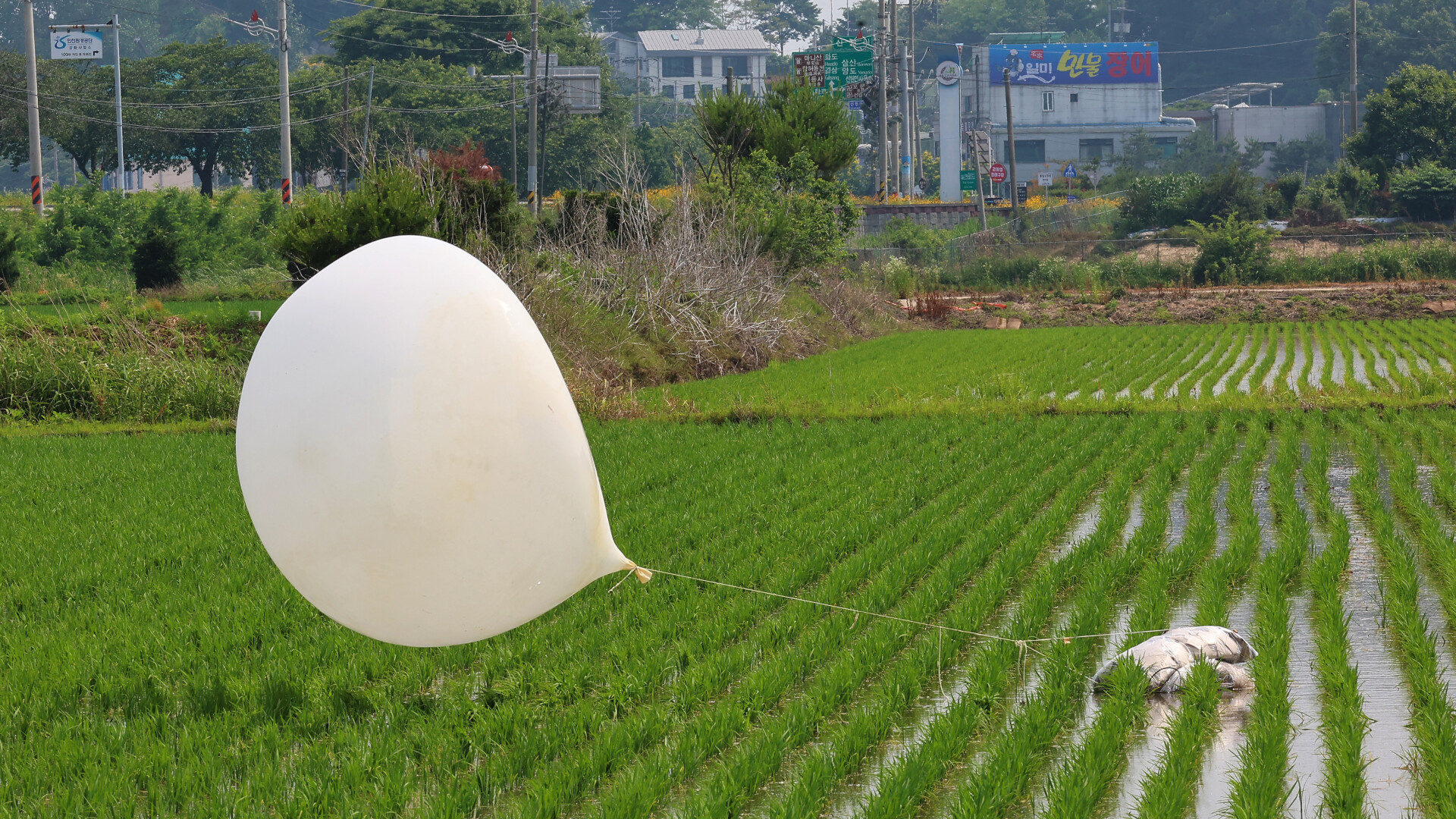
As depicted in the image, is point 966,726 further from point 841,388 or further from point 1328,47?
point 1328,47

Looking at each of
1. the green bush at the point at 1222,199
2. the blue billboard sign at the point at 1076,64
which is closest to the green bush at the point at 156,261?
the green bush at the point at 1222,199

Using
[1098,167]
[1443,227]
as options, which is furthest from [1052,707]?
[1098,167]

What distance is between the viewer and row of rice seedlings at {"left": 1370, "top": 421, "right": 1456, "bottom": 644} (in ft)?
22.5

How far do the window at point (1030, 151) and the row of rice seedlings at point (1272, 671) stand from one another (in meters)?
78.0

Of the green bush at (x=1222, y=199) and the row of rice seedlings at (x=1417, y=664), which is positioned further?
the green bush at (x=1222, y=199)

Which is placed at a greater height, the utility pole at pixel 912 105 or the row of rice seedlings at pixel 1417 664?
the utility pole at pixel 912 105

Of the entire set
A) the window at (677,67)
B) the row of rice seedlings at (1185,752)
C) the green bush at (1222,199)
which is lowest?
the row of rice seedlings at (1185,752)

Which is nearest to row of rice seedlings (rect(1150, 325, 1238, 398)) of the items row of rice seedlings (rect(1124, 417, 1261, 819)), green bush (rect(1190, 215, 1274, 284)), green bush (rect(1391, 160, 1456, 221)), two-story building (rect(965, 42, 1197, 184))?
row of rice seedlings (rect(1124, 417, 1261, 819))

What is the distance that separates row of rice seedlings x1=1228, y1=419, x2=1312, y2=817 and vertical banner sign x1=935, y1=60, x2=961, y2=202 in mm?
58326

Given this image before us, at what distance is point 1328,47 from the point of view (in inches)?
3447

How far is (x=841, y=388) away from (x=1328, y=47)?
85.3 metres

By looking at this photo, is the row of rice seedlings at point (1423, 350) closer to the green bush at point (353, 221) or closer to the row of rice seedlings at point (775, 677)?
the row of rice seedlings at point (775, 677)

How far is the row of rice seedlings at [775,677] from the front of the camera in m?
4.25

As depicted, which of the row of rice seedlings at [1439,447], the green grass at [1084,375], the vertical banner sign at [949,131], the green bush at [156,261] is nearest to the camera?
the row of rice seedlings at [1439,447]
